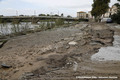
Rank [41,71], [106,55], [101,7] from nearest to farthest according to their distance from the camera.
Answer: [41,71] → [106,55] → [101,7]

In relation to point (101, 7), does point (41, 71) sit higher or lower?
lower

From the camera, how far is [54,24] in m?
17.9

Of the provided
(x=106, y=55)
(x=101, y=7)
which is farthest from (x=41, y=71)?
(x=101, y=7)

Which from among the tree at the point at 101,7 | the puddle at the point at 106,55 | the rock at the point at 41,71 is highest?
the tree at the point at 101,7

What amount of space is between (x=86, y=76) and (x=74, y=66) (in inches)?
25.6

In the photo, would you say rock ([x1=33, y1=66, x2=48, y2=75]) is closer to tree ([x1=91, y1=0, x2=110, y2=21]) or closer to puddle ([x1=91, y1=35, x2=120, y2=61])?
puddle ([x1=91, y1=35, x2=120, y2=61])

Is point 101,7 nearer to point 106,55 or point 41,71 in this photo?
point 106,55

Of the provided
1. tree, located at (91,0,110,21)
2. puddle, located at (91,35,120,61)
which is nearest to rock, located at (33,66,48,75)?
puddle, located at (91,35,120,61)

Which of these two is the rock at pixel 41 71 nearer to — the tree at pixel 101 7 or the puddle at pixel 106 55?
the puddle at pixel 106 55

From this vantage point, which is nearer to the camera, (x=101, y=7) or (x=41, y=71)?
(x=41, y=71)

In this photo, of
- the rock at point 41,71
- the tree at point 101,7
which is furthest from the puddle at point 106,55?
the tree at point 101,7

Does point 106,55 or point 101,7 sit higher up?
point 101,7

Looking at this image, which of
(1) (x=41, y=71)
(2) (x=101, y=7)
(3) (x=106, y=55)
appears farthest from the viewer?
(2) (x=101, y=7)

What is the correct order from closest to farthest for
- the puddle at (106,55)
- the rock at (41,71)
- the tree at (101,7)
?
the rock at (41,71) → the puddle at (106,55) → the tree at (101,7)
